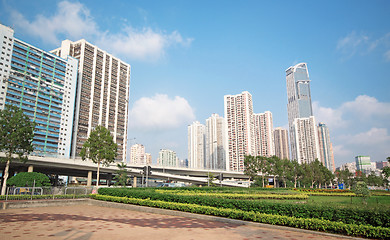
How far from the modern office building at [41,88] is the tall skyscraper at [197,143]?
98.8 metres

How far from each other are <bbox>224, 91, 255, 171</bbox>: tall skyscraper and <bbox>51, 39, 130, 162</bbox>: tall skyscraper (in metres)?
56.0

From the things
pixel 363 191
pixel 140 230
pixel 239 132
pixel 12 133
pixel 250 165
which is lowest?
pixel 140 230

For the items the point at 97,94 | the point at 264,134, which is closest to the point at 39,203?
the point at 97,94

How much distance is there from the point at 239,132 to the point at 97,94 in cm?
7531

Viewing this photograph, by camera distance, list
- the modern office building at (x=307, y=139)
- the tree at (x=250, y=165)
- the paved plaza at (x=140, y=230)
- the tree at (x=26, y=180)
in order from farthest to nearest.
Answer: the modern office building at (x=307, y=139) < the tree at (x=250, y=165) < the tree at (x=26, y=180) < the paved plaza at (x=140, y=230)

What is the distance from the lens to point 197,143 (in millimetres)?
189375

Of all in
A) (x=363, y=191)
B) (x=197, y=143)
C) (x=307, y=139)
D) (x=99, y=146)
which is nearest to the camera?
(x=363, y=191)

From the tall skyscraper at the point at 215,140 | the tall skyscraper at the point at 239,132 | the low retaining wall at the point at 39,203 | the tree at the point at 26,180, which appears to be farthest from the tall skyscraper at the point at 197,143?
the low retaining wall at the point at 39,203

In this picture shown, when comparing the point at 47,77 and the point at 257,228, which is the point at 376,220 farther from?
the point at 47,77

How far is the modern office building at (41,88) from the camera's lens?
87231mm

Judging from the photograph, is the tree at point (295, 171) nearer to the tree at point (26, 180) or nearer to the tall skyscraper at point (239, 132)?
the tree at point (26, 180)

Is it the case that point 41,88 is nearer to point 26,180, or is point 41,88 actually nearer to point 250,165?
point 26,180

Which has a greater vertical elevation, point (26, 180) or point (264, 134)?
point (264, 134)

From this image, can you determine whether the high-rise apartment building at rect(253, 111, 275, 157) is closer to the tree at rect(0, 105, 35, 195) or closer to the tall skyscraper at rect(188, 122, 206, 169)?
the tall skyscraper at rect(188, 122, 206, 169)
